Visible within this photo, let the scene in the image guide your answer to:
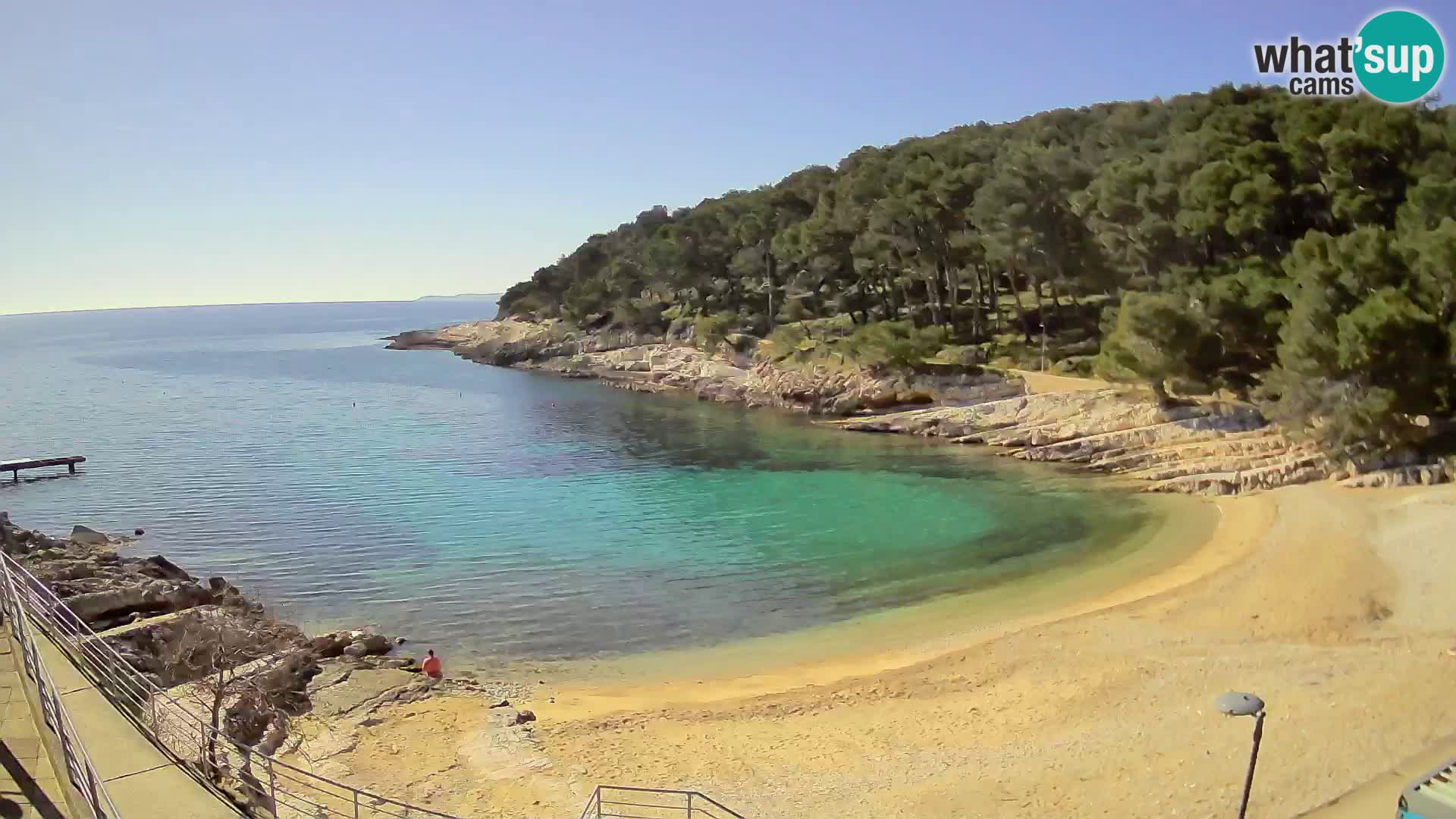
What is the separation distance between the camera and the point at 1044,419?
41.8 meters

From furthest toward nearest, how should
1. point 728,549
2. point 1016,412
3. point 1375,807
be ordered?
1. point 1016,412
2. point 728,549
3. point 1375,807

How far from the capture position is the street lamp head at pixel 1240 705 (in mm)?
9242

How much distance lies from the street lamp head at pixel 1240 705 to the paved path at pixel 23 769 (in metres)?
9.85

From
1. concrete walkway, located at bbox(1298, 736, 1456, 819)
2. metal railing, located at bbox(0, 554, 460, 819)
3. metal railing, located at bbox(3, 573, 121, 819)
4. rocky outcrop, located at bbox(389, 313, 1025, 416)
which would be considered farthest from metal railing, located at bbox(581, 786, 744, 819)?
rocky outcrop, located at bbox(389, 313, 1025, 416)

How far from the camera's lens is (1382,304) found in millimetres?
29031

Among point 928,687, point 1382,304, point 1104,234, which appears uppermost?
point 1104,234

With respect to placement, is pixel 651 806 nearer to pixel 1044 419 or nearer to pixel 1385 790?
pixel 1385 790

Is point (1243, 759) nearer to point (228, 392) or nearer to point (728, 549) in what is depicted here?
point (728, 549)

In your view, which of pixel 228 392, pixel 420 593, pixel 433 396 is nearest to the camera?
pixel 420 593

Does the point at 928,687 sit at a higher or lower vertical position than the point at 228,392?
lower

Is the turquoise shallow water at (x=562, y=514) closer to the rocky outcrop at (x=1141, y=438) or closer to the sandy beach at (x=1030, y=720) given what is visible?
the rocky outcrop at (x=1141, y=438)

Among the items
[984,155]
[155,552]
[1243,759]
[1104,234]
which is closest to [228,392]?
[155,552]

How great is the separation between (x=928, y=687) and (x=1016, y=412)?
92.5ft

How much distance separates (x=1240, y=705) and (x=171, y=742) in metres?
12.4
